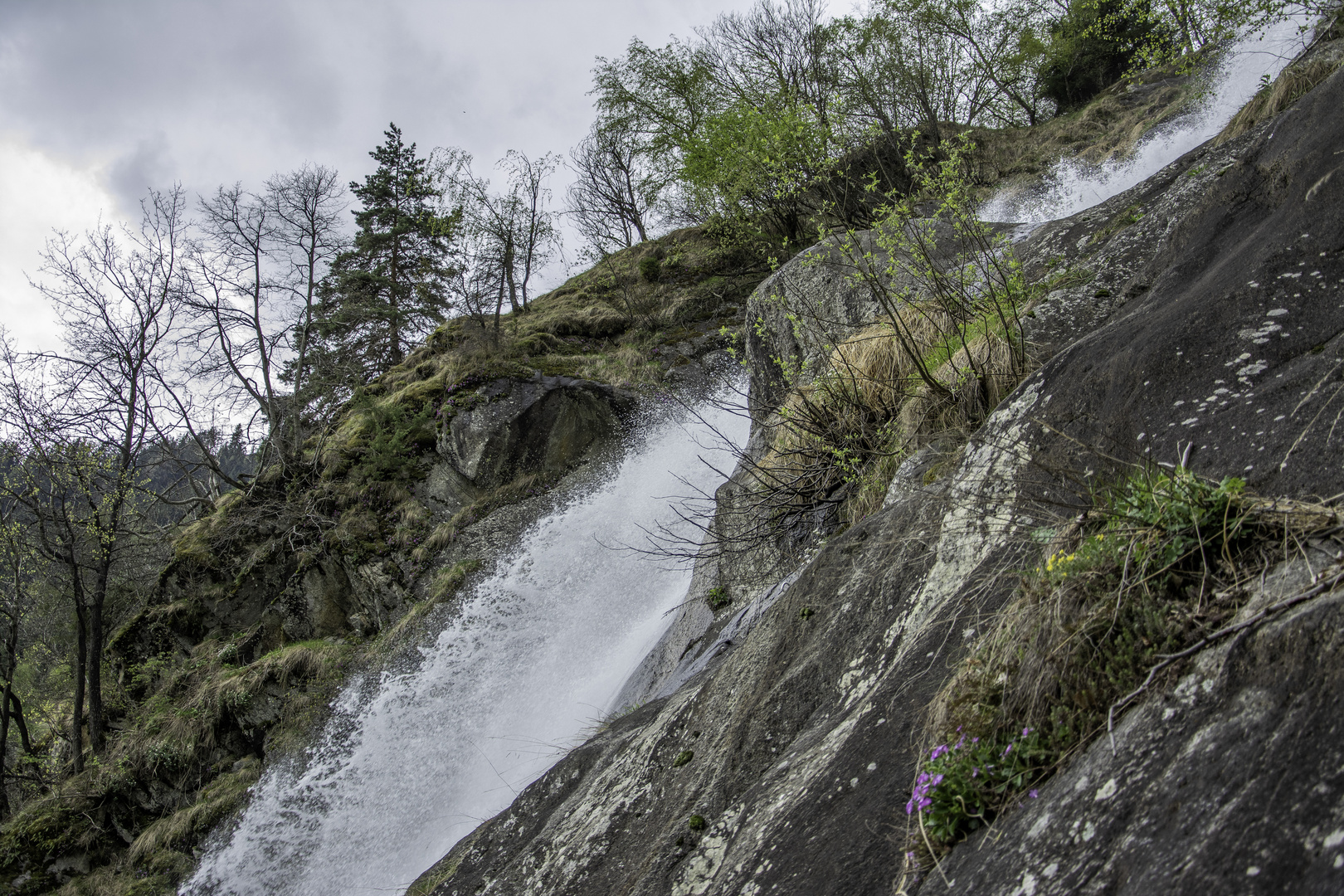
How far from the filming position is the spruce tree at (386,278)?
1923cm

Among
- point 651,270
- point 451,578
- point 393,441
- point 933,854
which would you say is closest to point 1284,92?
point 933,854

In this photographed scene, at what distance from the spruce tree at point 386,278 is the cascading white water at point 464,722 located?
897 cm

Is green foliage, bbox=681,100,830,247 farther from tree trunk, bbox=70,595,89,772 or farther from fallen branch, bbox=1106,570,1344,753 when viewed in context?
tree trunk, bbox=70,595,89,772

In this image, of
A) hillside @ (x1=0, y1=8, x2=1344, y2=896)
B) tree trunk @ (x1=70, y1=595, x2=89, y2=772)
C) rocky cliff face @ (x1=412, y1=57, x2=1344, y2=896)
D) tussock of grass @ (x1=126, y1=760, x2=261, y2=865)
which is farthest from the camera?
tree trunk @ (x1=70, y1=595, x2=89, y2=772)

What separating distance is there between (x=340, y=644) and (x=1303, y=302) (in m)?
13.7

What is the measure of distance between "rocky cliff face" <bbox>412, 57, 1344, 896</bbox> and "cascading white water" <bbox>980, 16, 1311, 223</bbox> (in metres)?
9.82

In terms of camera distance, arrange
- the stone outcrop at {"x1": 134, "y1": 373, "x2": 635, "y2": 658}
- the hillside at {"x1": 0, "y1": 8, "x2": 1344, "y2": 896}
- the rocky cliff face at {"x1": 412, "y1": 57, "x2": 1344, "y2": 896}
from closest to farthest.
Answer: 1. the rocky cliff face at {"x1": 412, "y1": 57, "x2": 1344, "y2": 896}
2. the hillside at {"x1": 0, "y1": 8, "x2": 1344, "y2": 896}
3. the stone outcrop at {"x1": 134, "y1": 373, "x2": 635, "y2": 658}

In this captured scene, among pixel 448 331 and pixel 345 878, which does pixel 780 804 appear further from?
pixel 448 331

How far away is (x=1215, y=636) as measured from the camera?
4.26 feet

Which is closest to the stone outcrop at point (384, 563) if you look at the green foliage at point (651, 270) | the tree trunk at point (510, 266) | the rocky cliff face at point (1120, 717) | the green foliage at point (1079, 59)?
the tree trunk at point (510, 266)

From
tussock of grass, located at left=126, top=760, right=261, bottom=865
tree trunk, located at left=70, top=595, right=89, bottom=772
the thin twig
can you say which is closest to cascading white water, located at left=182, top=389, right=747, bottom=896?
tussock of grass, located at left=126, top=760, right=261, bottom=865

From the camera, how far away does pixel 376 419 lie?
1521 cm

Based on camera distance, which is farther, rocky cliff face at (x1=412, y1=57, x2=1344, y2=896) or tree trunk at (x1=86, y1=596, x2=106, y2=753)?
tree trunk at (x1=86, y1=596, x2=106, y2=753)

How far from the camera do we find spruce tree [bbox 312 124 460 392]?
19234 millimetres
